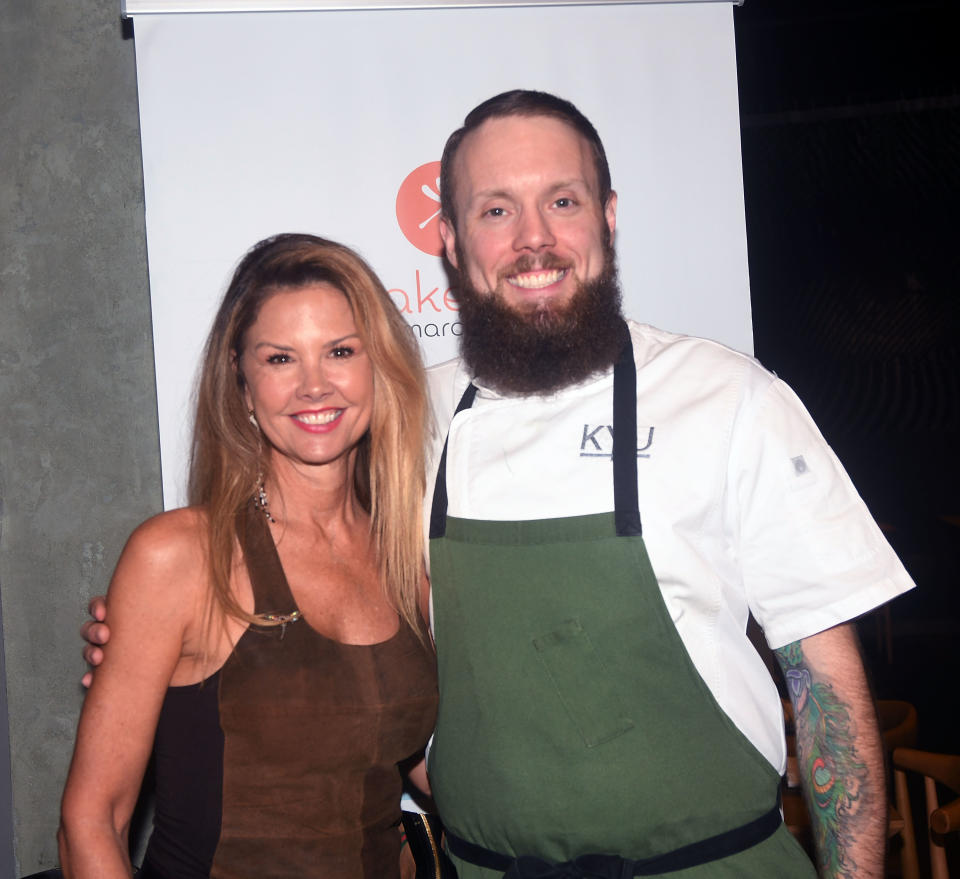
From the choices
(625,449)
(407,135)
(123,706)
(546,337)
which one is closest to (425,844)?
(123,706)

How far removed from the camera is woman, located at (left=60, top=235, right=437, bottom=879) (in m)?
1.56

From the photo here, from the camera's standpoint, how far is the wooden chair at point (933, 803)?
207cm

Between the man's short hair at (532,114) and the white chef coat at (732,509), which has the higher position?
the man's short hair at (532,114)

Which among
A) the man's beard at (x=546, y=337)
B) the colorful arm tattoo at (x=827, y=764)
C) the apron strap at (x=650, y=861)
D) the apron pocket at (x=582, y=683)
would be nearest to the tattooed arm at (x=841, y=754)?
the colorful arm tattoo at (x=827, y=764)

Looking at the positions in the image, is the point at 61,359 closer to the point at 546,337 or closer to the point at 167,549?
the point at 167,549

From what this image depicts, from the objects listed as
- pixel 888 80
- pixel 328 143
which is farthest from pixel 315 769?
pixel 888 80

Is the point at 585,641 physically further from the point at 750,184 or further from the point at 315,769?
the point at 750,184

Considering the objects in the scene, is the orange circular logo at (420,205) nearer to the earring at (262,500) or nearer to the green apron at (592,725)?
the earring at (262,500)

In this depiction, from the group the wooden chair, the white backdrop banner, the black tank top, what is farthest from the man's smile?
the wooden chair

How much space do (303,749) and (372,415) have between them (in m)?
0.63

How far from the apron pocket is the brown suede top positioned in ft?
1.04

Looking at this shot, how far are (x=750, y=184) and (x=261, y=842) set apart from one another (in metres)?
4.93

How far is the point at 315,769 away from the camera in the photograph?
1.60 metres

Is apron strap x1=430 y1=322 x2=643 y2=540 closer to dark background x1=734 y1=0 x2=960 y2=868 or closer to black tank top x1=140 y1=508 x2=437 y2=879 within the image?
black tank top x1=140 y1=508 x2=437 y2=879
